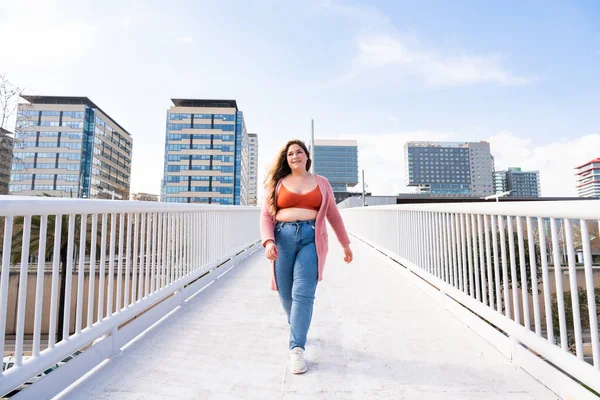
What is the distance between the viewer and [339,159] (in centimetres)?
12044

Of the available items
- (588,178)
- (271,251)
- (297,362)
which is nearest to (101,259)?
(271,251)

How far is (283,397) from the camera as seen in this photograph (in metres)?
1.64

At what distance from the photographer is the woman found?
1.99m

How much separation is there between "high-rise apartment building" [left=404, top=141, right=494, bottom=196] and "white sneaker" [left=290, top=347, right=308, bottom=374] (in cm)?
17043

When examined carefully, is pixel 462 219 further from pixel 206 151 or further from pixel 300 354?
pixel 206 151

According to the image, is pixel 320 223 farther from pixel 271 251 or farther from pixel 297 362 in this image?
pixel 297 362

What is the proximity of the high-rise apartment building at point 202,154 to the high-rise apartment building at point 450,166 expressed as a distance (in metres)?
116

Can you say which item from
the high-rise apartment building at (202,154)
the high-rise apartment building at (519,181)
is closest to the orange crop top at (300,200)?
the high-rise apartment building at (202,154)

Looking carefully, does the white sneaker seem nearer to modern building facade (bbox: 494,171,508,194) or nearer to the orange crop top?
the orange crop top

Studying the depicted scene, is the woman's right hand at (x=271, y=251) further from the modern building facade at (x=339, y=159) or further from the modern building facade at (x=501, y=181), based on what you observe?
the modern building facade at (x=501, y=181)

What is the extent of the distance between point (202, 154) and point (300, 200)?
7709 centimetres

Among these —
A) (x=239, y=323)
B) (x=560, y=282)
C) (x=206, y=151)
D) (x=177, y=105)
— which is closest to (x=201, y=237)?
(x=239, y=323)

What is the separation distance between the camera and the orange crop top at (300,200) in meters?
2.12

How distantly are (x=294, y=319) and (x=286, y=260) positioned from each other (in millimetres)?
381
